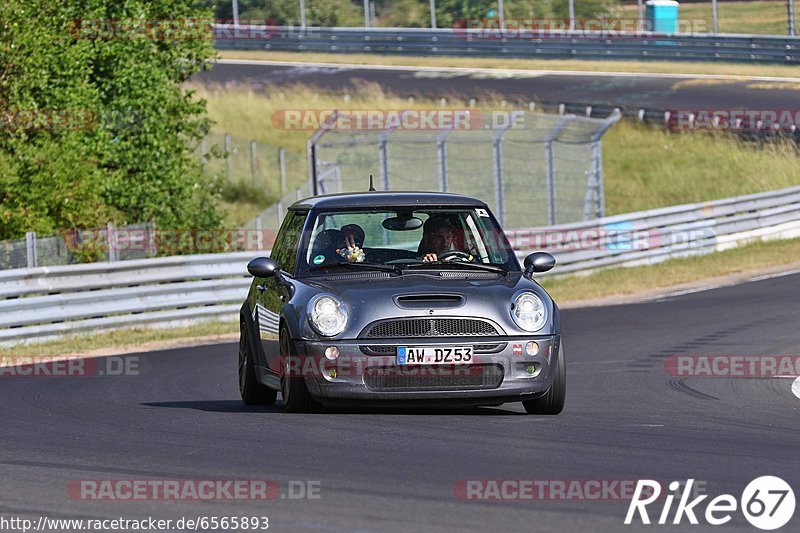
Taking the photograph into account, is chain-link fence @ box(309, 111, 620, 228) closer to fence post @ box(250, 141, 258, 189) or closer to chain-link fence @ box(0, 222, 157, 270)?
fence post @ box(250, 141, 258, 189)

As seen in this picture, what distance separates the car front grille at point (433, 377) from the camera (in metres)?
9.22

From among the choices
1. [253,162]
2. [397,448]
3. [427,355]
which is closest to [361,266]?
[427,355]

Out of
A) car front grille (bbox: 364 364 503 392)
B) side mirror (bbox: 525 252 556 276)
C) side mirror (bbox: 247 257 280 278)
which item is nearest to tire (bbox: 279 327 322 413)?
car front grille (bbox: 364 364 503 392)

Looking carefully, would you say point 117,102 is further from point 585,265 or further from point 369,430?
point 369,430

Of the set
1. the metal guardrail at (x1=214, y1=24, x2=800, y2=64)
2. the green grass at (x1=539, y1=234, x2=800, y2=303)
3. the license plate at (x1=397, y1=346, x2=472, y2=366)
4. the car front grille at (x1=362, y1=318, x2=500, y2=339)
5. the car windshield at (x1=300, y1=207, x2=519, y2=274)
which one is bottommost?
the green grass at (x1=539, y1=234, x2=800, y2=303)

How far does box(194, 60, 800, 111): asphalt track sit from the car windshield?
2820cm

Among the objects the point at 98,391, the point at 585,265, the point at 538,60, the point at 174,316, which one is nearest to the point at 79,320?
the point at 174,316

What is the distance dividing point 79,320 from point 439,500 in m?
13.6

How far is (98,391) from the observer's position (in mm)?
12750

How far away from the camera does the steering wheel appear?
10.2m

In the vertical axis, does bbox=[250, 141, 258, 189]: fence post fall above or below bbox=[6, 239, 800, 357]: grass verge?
above

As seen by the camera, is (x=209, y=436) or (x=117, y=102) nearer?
(x=209, y=436)

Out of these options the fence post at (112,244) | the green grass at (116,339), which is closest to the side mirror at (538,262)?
the green grass at (116,339)

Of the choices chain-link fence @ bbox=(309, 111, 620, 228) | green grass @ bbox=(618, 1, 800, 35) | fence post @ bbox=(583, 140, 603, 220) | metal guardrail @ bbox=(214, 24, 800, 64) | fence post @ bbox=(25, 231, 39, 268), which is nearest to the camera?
fence post @ bbox=(25, 231, 39, 268)
